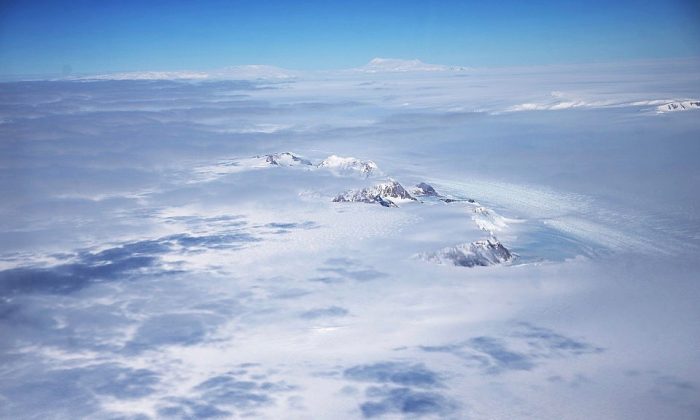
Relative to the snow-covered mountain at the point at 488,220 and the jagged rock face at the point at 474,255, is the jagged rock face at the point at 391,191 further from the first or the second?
the jagged rock face at the point at 474,255

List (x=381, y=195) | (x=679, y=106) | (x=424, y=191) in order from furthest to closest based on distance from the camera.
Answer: (x=679, y=106) < (x=424, y=191) < (x=381, y=195)

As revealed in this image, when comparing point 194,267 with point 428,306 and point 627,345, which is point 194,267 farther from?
point 627,345

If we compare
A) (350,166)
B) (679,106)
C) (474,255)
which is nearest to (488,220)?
(474,255)

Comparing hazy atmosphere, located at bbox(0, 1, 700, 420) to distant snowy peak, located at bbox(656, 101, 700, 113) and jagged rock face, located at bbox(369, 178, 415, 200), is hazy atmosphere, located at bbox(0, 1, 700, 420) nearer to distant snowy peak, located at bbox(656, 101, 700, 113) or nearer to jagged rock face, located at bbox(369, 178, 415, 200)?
jagged rock face, located at bbox(369, 178, 415, 200)

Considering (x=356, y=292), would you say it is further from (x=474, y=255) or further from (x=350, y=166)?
(x=350, y=166)

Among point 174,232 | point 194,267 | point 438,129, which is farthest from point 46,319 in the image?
point 438,129

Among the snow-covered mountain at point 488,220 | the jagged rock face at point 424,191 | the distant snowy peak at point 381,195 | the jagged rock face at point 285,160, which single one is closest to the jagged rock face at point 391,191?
the distant snowy peak at point 381,195

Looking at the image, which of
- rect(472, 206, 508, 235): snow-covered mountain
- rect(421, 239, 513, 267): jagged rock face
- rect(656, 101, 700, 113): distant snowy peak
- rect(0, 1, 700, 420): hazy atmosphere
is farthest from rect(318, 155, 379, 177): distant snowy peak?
rect(656, 101, 700, 113): distant snowy peak
